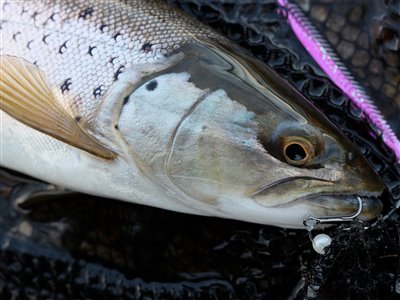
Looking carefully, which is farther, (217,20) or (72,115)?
(217,20)

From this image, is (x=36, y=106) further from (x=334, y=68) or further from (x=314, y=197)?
(x=334, y=68)

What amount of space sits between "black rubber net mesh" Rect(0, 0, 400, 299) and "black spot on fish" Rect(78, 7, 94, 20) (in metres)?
0.42

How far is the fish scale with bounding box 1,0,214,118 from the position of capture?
1713 millimetres

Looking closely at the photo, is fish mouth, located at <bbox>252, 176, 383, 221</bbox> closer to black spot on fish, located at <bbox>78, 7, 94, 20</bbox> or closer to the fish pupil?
the fish pupil

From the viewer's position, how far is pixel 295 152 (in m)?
1.57

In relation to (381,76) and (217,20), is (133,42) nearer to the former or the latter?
(217,20)

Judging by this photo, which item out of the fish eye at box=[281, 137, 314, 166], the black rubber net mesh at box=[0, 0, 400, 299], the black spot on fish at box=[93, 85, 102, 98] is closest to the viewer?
the fish eye at box=[281, 137, 314, 166]

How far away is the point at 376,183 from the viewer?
1.63m

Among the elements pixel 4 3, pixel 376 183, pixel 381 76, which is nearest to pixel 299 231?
pixel 376 183

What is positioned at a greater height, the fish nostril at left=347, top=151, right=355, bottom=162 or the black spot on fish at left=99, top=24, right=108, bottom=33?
the black spot on fish at left=99, top=24, right=108, bottom=33

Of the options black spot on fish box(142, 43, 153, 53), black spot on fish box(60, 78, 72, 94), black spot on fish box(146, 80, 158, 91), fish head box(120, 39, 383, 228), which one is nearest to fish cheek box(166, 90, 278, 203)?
fish head box(120, 39, 383, 228)

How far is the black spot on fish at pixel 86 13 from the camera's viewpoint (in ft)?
5.86

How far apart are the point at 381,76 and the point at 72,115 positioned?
1014 millimetres

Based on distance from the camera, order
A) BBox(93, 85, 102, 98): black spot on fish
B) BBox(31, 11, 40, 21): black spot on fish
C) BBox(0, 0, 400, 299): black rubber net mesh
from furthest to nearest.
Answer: BBox(0, 0, 400, 299): black rubber net mesh, BBox(31, 11, 40, 21): black spot on fish, BBox(93, 85, 102, 98): black spot on fish
